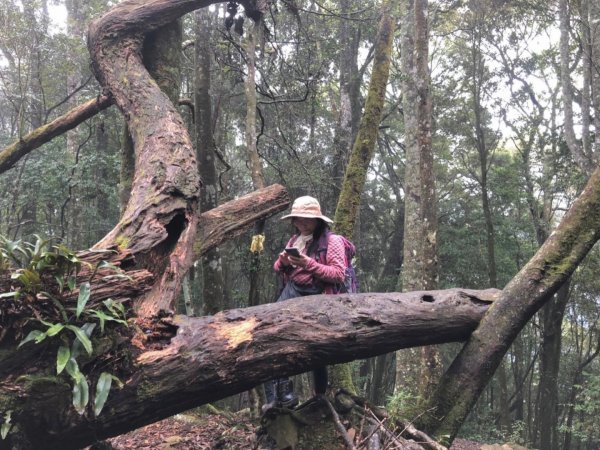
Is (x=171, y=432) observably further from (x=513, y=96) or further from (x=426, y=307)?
(x=513, y=96)

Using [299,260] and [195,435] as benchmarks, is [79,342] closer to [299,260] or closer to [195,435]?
[299,260]

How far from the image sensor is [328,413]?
4367 mm

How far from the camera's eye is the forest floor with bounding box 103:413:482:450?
16.8ft

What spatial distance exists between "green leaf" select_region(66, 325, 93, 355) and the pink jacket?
177cm

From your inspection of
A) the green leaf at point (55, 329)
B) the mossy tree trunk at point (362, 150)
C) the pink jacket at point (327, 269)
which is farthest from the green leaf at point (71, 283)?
the mossy tree trunk at point (362, 150)

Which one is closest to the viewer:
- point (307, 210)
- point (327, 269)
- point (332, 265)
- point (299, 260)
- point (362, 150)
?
point (299, 260)

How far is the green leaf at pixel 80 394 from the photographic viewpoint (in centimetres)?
264

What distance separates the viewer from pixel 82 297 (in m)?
2.79

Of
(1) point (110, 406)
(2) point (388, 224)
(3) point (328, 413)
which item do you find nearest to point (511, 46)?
(2) point (388, 224)

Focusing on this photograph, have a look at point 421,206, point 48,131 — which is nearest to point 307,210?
point 48,131

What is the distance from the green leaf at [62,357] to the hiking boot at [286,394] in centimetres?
234

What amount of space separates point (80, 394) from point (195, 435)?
131 inches

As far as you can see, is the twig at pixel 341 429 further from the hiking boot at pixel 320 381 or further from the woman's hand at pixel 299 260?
the woman's hand at pixel 299 260

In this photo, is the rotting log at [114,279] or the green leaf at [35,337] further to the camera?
the rotting log at [114,279]
